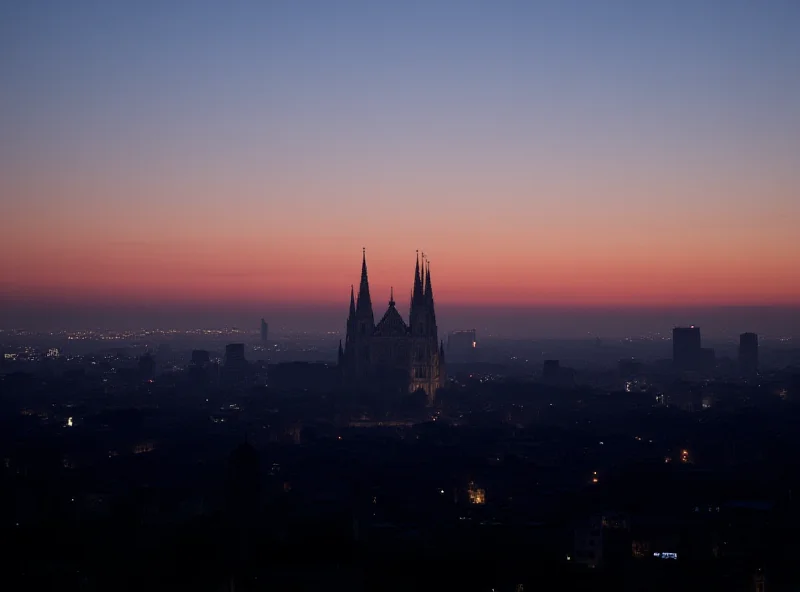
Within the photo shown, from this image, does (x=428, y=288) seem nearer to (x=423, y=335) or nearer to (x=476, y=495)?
(x=423, y=335)

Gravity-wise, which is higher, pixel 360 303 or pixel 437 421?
pixel 360 303

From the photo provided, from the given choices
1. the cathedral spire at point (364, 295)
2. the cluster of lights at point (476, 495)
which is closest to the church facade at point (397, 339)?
the cathedral spire at point (364, 295)

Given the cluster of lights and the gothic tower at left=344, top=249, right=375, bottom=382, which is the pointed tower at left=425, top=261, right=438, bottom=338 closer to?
the gothic tower at left=344, top=249, right=375, bottom=382

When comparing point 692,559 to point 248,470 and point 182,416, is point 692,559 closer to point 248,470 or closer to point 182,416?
point 248,470

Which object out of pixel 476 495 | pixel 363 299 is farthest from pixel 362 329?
pixel 476 495

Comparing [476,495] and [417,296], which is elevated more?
[417,296]

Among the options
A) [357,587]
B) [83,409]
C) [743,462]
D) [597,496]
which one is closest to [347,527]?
[357,587]

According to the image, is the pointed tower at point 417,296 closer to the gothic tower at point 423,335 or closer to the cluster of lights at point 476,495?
the gothic tower at point 423,335

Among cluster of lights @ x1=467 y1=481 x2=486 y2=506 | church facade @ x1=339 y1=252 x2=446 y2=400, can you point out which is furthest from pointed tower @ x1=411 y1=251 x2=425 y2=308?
cluster of lights @ x1=467 y1=481 x2=486 y2=506

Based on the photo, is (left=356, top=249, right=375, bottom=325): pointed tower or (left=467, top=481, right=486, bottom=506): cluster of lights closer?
(left=467, top=481, right=486, bottom=506): cluster of lights
